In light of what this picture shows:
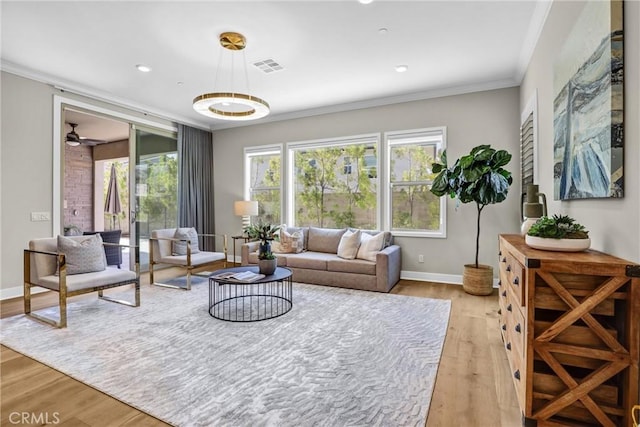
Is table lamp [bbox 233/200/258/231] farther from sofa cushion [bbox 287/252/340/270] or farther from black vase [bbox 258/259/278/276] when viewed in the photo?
black vase [bbox 258/259/278/276]

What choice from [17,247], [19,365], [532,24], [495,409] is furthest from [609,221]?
[17,247]

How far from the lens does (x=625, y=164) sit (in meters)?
1.48

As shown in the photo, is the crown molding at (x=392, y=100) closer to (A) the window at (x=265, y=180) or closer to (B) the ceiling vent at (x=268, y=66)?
(A) the window at (x=265, y=180)

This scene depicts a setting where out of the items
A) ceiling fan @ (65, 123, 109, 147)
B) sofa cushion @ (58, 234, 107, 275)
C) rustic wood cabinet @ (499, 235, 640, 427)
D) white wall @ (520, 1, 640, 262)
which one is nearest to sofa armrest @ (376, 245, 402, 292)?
white wall @ (520, 1, 640, 262)

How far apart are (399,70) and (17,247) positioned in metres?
5.35

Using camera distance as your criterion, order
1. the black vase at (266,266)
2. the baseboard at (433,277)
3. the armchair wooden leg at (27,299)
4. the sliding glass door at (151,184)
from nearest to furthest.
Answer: the armchair wooden leg at (27,299) < the black vase at (266,266) < the baseboard at (433,277) < the sliding glass door at (151,184)

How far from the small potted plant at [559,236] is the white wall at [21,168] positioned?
18.0 ft

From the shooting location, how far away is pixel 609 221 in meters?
1.65

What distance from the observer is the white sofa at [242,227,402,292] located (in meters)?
4.19

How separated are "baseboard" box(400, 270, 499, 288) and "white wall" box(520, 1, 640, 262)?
2.15 metres

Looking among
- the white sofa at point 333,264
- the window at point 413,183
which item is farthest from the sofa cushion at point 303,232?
the window at point 413,183

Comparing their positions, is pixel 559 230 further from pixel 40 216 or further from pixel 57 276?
pixel 40 216

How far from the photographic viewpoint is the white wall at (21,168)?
12.5 feet

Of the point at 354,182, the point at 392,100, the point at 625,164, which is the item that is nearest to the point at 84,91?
the point at 354,182
